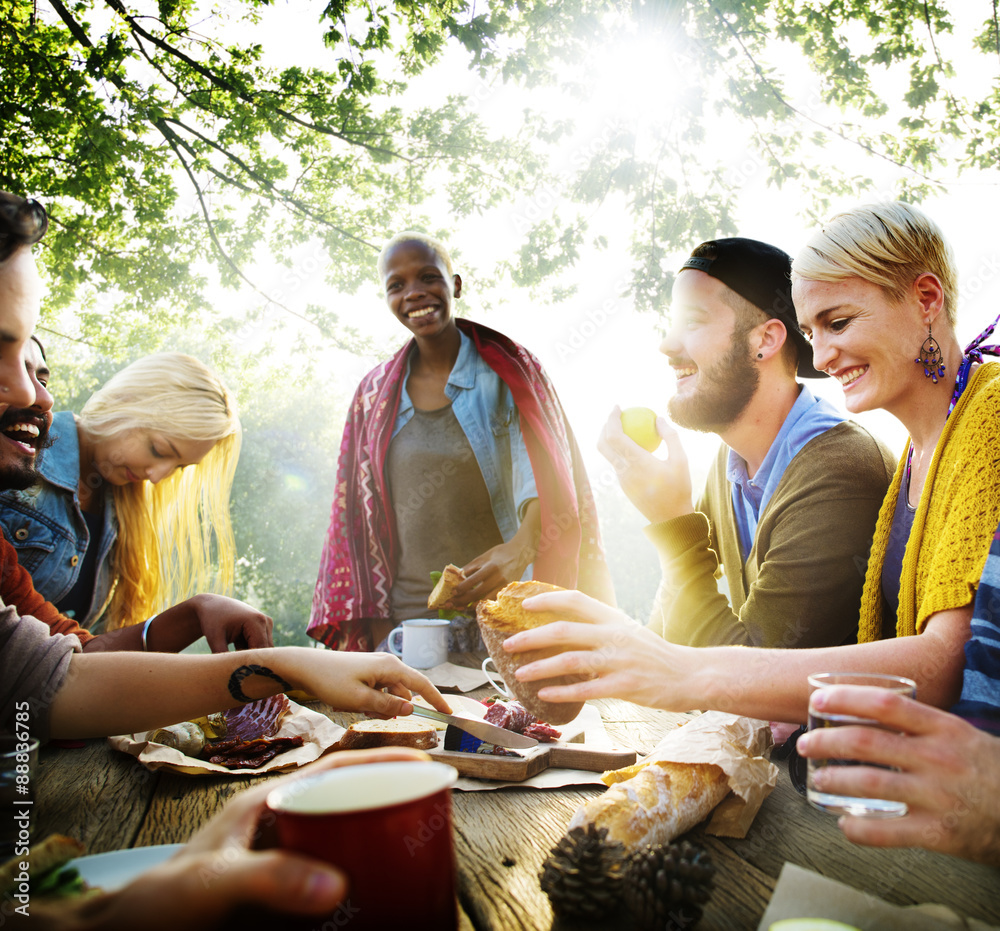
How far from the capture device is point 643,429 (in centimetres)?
265

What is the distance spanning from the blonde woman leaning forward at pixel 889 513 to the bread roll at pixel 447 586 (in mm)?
1426

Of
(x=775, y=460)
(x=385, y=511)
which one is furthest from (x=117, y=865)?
(x=385, y=511)

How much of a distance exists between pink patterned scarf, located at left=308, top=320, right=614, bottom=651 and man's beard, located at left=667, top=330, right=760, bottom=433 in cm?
128

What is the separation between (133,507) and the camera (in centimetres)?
341

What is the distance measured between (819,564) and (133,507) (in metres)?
3.15

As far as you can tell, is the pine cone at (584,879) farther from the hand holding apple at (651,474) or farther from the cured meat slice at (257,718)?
the hand holding apple at (651,474)

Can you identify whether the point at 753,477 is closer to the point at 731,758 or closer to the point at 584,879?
the point at 731,758

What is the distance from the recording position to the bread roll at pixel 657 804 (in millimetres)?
1127

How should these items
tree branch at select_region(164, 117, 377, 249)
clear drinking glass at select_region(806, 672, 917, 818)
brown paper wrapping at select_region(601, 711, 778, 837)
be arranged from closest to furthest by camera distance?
clear drinking glass at select_region(806, 672, 917, 818) → brown paper wrapping at select_region(601, 711, 778, 837) → tree branch at select_region(164, 117, 377, 249)

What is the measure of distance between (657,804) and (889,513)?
1242 millimetres

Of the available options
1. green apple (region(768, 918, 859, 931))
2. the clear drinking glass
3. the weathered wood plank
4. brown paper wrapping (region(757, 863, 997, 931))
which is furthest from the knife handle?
the weathered wood plank

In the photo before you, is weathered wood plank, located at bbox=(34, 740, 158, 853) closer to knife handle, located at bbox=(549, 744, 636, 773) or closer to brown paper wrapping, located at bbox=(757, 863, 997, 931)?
knife handle, located at bbox=(549, 744, 636, 773)

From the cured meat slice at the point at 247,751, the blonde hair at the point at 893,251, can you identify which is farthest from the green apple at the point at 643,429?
the cured meat slice at the point at 247,751

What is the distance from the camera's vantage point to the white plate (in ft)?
2.73
